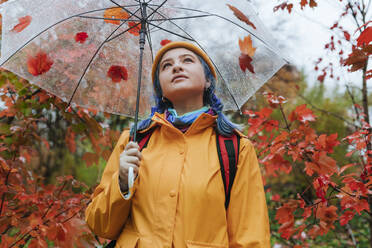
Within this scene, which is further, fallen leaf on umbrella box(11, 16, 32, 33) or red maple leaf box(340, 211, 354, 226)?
red maple leaf box(340, 211, 354, 226)

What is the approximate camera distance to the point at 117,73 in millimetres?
2174

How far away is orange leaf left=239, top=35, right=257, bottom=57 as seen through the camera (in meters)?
2.06

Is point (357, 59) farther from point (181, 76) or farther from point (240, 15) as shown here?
point (181, 76)

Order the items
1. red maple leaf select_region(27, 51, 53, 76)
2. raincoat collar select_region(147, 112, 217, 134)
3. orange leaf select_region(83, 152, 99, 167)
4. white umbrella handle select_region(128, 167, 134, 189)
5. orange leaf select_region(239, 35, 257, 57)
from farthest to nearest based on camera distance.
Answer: orange leaf select_region(83, 152, 99, 167) < orange leaf select_region(239, 35, 257, 57) < red maple leaf select_region(27, 51, 53, 76) < raincoat collar select_region(147, 112, 217, 134) < white umbrella handle select_region(128, 167, 134, 189)

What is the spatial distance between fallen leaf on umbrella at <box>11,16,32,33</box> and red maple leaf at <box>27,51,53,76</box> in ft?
0.61

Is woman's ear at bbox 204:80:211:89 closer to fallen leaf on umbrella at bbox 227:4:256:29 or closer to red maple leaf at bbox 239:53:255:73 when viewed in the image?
red maple leaf at bbox 239:53:255:73

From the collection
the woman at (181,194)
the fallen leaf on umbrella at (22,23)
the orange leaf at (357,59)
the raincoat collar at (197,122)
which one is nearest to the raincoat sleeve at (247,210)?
the woman at (181,194)

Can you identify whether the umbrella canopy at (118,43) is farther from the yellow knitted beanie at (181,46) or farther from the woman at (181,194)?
the woman at (181,194)

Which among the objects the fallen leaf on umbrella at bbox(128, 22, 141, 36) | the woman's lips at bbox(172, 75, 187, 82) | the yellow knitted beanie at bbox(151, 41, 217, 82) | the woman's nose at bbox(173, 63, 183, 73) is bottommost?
the woman's lips at bbox(172, 75, 187, 82)

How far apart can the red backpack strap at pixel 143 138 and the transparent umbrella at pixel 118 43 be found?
0.15 meters

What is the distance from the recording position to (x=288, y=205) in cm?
246

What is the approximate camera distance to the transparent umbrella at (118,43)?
1876mm

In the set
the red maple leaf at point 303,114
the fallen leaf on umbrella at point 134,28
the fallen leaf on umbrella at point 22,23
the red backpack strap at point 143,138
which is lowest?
the red backpack strap at point 143,138

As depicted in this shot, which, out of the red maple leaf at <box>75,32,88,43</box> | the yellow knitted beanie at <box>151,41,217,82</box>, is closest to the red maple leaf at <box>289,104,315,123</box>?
the yellow knitted beanie at <box>151,41,217,82</box>
